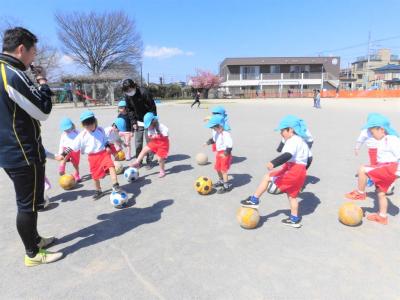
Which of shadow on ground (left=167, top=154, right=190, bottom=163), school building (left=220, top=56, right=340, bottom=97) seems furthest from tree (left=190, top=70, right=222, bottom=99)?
shadow on ground (left=167, top=154, right=190, bottom=163)

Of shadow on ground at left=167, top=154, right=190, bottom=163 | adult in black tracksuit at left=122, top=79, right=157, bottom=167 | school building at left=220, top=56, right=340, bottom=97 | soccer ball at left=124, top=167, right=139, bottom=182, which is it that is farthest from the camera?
school building at left=220, top=56, right=340, bottom=97

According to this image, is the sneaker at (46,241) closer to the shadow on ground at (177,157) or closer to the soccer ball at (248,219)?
the soccer ball at (248,219)

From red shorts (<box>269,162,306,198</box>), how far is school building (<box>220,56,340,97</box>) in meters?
57.7

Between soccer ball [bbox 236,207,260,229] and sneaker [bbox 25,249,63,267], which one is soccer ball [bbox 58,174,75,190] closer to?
sneaker [bbox 25,249,63,267]

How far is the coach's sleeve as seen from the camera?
106 inches

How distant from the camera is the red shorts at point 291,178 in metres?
3.94

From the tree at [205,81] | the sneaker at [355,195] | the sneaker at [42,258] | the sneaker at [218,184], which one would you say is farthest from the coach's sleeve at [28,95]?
the tree at [205,81]

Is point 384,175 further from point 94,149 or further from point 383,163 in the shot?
point 94,149

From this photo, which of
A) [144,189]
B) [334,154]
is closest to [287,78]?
[334,154]

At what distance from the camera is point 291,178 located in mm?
3943

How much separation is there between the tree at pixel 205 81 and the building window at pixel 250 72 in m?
5.04

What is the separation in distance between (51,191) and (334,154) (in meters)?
7.00

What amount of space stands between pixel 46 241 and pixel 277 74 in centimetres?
6194

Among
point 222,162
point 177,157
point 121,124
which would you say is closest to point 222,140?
point 222,162
